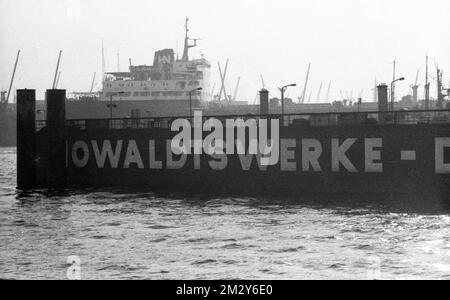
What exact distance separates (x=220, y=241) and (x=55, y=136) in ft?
91.7

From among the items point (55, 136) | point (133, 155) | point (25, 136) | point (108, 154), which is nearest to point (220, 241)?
point (133, 155)

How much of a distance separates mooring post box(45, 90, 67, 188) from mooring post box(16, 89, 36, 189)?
1244 millimetres

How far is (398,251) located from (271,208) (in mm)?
12504

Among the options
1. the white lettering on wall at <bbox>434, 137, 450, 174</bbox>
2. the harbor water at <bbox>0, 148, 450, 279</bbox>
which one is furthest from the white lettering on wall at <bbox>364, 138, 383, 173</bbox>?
the harbor water at <bbox>0, 148, 450, 279</bbox>

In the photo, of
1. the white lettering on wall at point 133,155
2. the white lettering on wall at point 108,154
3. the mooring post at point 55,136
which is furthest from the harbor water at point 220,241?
the mooring post at point 55,136

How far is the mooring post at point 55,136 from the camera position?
48312mm

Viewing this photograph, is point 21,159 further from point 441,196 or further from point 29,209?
point 441,196

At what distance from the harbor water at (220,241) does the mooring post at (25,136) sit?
39.4 feet

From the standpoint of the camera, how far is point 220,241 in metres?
23.9

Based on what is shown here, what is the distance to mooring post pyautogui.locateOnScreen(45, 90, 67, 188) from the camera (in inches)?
1902

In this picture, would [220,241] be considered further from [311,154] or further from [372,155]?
[311,154]

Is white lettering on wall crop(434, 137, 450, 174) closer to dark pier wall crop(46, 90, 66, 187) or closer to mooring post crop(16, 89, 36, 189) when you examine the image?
dark pier wall crop(46, 90, 66, 187)

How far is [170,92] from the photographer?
12625cm
